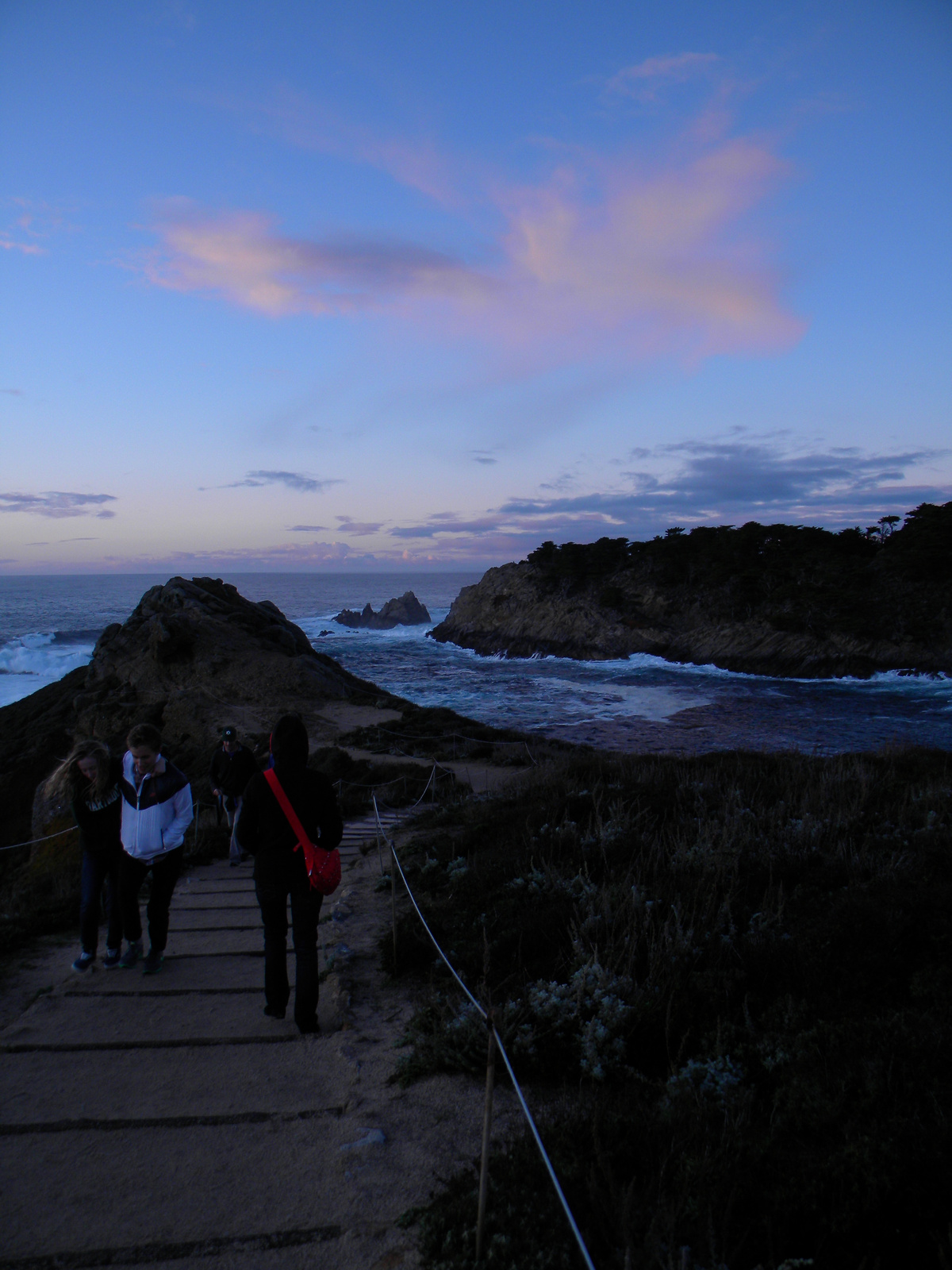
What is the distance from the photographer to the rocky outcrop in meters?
82.9

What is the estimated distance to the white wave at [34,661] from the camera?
41.7 meters

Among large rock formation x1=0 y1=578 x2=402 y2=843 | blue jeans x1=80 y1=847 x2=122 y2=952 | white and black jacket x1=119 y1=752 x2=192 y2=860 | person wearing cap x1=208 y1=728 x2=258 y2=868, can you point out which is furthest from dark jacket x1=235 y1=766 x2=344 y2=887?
large rock formation x1=0 y1=578 x2=402 y2=843

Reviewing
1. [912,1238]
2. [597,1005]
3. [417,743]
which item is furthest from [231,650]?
[912,1238]

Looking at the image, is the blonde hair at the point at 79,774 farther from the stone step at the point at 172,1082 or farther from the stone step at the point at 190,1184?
the stone step at the point at 190,1184

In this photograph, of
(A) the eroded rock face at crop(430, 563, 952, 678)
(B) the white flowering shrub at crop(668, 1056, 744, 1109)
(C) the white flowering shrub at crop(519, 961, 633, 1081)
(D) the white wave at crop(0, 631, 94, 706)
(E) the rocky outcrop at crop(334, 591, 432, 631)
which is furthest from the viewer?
(E) the rocky outcrop at crop(334, 591, 432, 631)

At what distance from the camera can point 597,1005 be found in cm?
425

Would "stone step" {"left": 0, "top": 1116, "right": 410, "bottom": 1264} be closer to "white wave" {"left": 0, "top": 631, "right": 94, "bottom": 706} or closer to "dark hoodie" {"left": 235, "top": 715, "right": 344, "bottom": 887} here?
"dark hoodie" {"left": 235, "top": 715, "right": 344, "bottom": 887}

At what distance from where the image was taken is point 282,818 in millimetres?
4395

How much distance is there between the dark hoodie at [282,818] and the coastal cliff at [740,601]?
148ft

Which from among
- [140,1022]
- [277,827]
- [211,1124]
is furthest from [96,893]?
[211,1124]

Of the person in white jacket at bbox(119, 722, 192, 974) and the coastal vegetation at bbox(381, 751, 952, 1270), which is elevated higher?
the person in white jacket at bbox(119, 722, 192, 974)

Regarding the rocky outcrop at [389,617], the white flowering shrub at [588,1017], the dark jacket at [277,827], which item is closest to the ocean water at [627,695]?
the rocky outcrop at [389,617]

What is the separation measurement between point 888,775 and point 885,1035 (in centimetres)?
791

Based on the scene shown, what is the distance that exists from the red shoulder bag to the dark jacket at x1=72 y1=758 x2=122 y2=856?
5.22ft
